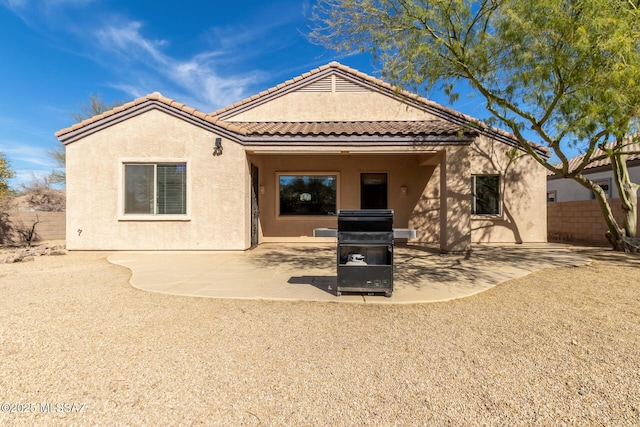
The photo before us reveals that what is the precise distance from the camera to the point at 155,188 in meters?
9.41

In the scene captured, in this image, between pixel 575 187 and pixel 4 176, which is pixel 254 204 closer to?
pixel 4 176

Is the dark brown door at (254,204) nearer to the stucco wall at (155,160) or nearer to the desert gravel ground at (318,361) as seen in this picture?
the stucco wall at (155,160)

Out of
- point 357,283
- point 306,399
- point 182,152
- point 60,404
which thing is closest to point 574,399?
point 306,399

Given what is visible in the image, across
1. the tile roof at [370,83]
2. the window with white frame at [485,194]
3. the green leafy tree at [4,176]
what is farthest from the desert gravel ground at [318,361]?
the green leafy tree at [4,176]

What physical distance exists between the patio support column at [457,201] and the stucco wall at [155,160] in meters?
6.14

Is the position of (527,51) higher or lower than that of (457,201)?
higher

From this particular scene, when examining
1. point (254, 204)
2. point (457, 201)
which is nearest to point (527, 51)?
point (457, 201)

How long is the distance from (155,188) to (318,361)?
8407 mm

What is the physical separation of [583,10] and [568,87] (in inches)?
53.9

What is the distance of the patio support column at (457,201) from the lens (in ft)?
30.5

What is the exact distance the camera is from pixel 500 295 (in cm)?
517

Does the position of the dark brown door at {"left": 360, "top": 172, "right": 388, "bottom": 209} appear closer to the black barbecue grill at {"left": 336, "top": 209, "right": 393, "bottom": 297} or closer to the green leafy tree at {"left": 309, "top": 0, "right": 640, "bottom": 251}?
the green leafy tree at {"left": 309, "top": 0, "right": 640, "bottom": 251}

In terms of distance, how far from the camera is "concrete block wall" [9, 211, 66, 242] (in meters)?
12.5

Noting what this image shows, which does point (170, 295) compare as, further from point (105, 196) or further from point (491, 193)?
point (491, 193)
